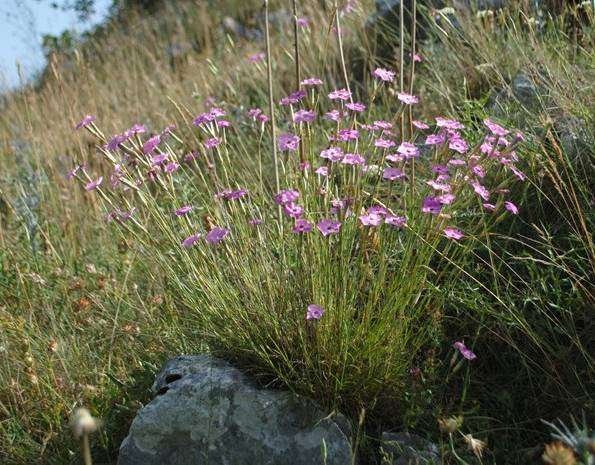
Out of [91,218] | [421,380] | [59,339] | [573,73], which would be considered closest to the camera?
[421,380]

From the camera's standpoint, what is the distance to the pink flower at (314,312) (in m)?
1.75

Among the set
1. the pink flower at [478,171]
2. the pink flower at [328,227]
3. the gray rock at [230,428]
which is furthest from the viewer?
the pink flower at [478,171]

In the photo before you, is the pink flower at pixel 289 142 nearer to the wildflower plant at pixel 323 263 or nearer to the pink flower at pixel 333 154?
the wildflower plant at pixel 323 263

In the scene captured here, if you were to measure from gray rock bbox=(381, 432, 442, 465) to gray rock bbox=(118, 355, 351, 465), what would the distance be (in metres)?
0.11

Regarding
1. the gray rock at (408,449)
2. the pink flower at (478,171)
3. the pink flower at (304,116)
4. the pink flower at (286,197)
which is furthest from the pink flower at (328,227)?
the gray rock at (408,449)

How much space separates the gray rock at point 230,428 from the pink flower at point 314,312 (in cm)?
25

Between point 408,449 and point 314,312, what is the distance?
44 cm

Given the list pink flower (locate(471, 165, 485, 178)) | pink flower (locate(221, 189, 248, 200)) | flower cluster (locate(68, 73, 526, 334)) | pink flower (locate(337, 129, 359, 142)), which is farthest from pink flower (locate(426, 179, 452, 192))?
pink flower (locate(221, 189, 248, 200))

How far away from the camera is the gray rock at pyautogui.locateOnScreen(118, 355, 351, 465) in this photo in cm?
182

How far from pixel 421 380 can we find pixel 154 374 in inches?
33.4

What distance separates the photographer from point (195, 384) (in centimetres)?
193

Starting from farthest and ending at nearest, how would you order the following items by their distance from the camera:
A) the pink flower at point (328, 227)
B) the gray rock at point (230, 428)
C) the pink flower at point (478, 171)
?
the pink flower at point (478, 171) < the gray rock at point (230, 428) < the pink flower at point (328, 227)

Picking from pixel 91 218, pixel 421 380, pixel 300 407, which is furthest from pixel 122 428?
pixel 91 218

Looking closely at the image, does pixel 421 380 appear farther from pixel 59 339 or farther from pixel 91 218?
pixel 91 218
